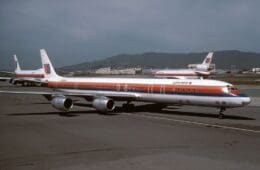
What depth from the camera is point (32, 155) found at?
480 inches

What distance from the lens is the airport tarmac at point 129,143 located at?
438 inches

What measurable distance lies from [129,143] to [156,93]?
11.9 m

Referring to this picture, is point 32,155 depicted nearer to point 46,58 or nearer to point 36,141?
point 36,141

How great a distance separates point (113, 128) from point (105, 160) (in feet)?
23.6

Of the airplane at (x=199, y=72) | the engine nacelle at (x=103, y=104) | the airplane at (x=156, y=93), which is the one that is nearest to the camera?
the airplane at (x=156, y=93)

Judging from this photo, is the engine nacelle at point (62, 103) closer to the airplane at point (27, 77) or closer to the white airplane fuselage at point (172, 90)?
the white airplane fuselage at point (172, 90)

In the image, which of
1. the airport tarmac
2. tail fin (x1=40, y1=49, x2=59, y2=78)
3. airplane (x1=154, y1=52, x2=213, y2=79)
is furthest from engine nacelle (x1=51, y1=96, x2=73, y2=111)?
airplane (x1=154, y1=52, x2=213, y2=79)

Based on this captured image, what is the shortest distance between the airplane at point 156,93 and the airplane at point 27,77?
126 ft

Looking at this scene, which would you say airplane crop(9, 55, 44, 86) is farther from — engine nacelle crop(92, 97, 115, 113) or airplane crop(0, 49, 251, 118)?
engine nacelle crop(92, 97, 115, 113)

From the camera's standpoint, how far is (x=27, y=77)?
76.2 meters

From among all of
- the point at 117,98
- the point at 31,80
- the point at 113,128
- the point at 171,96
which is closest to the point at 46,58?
the point at 117,98

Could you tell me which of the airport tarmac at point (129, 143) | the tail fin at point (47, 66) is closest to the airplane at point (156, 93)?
the airport tarmac at point (129, 143)

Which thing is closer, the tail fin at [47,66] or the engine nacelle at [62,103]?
the engine nacelle at [62,103]

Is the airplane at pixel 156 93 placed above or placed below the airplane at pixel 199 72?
below
